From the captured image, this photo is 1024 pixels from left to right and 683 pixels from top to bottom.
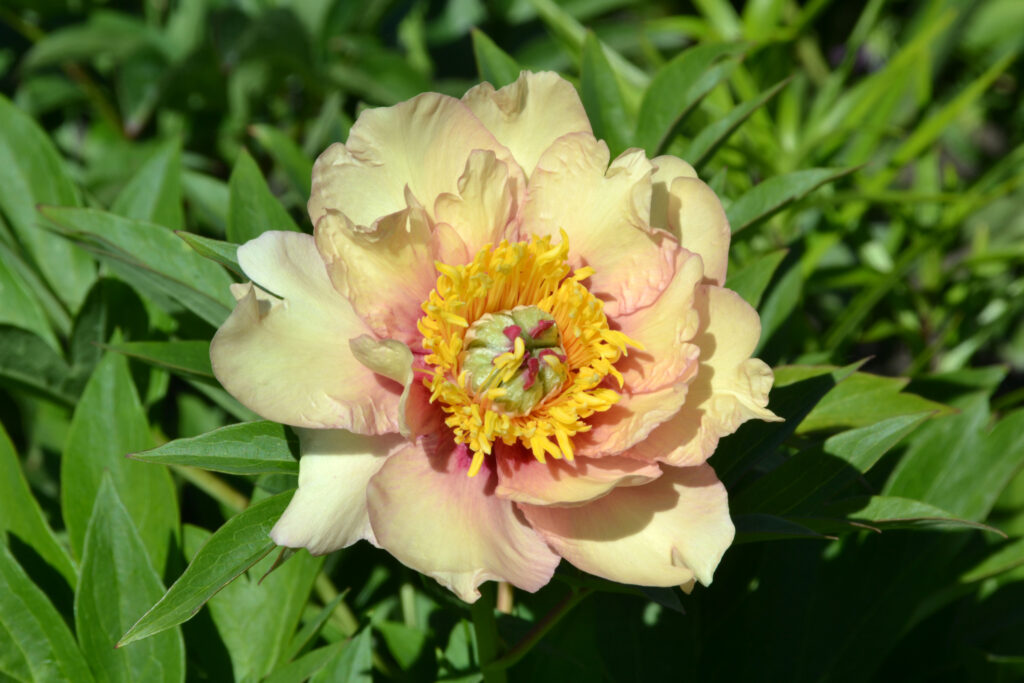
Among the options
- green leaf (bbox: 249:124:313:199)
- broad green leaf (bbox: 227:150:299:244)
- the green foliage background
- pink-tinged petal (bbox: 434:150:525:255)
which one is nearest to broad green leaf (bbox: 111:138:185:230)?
the green foliage background

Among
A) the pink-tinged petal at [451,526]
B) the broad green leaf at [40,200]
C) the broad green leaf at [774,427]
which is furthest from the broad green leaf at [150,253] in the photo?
the broad green leaf at [774,427]

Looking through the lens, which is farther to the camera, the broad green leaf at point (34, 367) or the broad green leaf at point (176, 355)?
the broad green leaf at point (34, 367)

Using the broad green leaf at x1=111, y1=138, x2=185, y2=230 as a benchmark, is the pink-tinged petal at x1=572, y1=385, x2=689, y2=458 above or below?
above

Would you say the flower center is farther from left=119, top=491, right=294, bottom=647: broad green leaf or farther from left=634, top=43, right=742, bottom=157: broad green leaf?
left=634, top=43, right=742, bottom=157: broad green leaf

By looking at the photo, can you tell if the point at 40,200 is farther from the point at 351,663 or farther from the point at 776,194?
the point at 776,194

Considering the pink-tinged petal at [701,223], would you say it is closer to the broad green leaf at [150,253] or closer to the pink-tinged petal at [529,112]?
the pink-tinged petal at [529,112]

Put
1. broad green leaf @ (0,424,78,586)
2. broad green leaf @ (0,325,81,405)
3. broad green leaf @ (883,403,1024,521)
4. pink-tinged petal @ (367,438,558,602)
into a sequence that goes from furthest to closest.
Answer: broad green leaf @ (883,403,1024,521), broad green leaf @ (0,325,81,405), broad green leaf @ (0,424,78,586), pink-tinged petal @ (367,438,558,602)

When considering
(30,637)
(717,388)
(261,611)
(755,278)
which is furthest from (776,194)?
(30,637)
